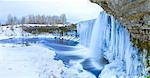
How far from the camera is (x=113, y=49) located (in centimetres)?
2547

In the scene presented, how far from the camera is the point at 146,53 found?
18281 mm

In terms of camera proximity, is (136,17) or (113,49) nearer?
(136,17)

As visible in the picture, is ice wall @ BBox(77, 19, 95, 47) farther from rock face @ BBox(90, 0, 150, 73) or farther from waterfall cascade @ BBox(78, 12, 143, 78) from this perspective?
rock face @ BBox(90, 0, 150, 73)

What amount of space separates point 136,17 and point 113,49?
7.69 metres

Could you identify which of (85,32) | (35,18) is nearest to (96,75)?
(85,32)

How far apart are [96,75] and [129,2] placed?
22.3 feet

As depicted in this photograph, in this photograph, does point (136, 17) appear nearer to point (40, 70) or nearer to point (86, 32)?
point (40, 70)

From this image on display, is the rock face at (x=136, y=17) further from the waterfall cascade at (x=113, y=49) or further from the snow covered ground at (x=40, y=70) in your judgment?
the snow covered ground at (x=40, y=70)

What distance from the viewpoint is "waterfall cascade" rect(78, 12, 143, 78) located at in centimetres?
2006

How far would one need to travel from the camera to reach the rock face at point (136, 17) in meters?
17.2

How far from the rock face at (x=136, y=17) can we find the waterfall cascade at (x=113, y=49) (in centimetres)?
103

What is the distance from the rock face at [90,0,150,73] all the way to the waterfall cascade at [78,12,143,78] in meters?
1.03

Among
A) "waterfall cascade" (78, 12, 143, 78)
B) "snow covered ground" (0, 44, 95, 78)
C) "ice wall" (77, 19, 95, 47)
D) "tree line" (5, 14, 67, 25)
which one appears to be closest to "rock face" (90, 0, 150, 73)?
"waterfall cascade" (78, 12, 143, 78)

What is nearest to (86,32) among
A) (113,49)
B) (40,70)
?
(113,49)
